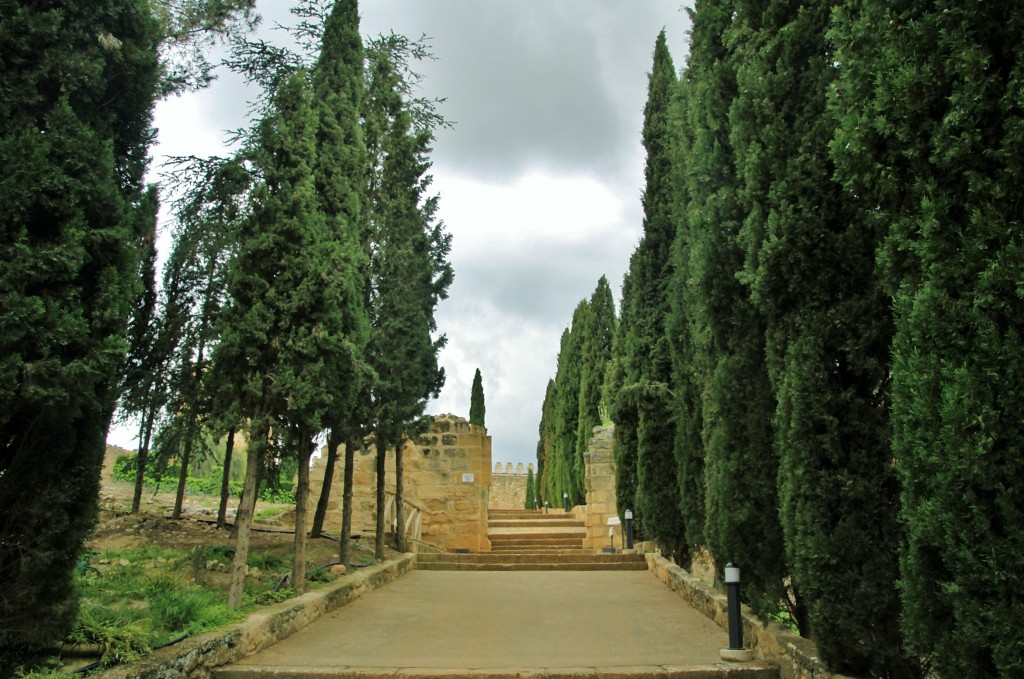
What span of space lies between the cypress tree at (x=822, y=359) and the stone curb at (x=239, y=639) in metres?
3.85

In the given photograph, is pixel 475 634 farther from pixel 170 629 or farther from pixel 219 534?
pixel 219 534

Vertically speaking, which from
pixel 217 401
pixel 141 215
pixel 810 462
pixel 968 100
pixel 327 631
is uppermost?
pixel 141 215

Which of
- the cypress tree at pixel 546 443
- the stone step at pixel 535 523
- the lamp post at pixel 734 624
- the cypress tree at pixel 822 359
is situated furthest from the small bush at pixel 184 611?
the cypress tree at pixel 546 443

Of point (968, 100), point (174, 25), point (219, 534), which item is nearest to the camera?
point (968, 100)

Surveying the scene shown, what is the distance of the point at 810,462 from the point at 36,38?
538 centimetres

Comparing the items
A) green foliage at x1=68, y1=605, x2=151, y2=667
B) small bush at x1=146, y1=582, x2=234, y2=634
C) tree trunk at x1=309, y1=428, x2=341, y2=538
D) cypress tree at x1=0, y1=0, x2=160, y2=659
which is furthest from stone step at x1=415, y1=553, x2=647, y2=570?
cypress tree at x1=0, y1=0, x2=160, y2=659

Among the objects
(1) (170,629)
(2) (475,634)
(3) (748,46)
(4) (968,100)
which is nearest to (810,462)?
(4) (968,100)

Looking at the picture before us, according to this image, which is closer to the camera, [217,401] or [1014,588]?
[1014,588]

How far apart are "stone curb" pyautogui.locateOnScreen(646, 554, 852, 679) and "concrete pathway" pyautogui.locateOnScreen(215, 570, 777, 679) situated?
0.15m

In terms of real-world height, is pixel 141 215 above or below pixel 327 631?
above

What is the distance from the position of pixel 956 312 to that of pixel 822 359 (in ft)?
5.05

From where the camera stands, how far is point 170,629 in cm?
520

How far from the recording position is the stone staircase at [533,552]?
12.4 metres

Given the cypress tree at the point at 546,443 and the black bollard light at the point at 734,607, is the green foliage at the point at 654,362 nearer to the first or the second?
the black bollard light at the point at 734,607
